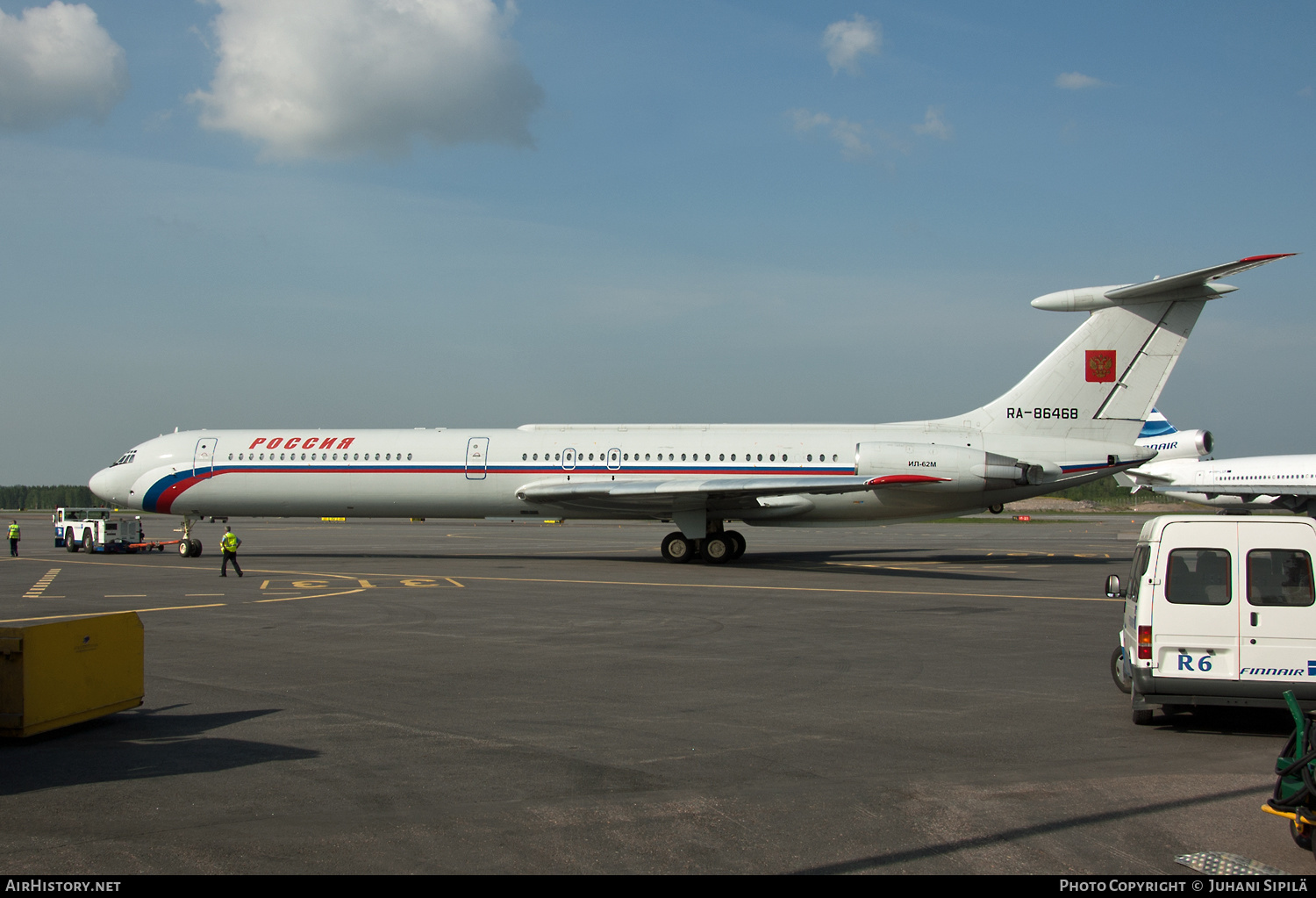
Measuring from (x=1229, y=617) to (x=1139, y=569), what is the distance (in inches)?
34.6

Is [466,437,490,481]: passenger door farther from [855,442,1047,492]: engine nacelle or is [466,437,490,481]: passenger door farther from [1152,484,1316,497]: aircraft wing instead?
[1152,484,1316,497]: aircraft wing

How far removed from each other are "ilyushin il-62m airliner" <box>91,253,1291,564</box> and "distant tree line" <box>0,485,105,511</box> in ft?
362

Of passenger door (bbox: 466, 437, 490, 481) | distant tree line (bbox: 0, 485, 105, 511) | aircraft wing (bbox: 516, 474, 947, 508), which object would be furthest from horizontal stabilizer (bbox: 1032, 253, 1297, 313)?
distant tree line (bbox: 0, 485, 105, 511)

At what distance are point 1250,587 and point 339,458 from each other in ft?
82.5

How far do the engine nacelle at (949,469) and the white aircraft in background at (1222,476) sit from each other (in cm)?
2276

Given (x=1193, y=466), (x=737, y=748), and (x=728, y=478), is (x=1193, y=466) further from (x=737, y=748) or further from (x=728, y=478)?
(x=737, y=748)

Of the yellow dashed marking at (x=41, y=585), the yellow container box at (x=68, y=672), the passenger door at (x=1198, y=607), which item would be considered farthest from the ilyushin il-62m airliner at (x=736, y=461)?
the yellow container box at (x=68, y=672)

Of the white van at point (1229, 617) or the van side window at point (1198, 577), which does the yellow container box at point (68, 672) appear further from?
the van side window at point (1198, 577)

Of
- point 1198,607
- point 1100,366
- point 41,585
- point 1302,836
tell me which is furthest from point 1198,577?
point 41,585

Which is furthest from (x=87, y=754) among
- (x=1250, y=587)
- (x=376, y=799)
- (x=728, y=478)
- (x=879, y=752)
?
(x=728, y=478)

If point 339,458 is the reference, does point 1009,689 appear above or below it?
below

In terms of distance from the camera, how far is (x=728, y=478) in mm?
26500
